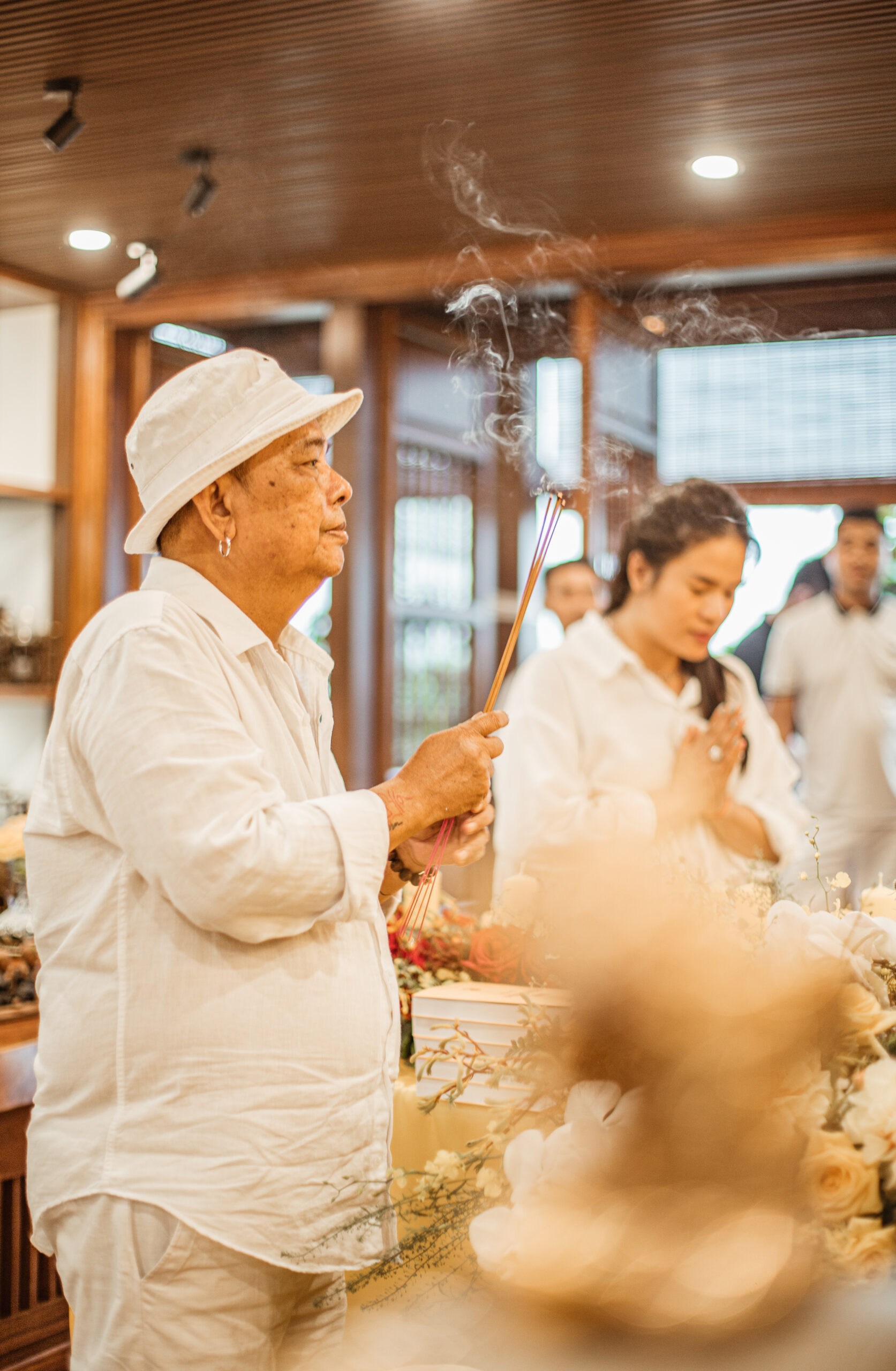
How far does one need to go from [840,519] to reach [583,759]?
7.07ft

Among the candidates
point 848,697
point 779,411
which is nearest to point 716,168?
point 779,411

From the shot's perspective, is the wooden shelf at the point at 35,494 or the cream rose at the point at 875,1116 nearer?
the cream rose at the point at 875,1116

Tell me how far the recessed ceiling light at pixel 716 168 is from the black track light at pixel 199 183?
1291 mm

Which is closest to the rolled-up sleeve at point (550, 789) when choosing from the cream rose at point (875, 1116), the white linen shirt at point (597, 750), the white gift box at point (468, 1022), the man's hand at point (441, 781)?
the white linen shirt at point (597, 750)

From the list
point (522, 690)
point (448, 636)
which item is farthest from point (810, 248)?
point (522, 690)

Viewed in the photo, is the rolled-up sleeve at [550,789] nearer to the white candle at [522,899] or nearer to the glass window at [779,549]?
the white candle at [522,899]

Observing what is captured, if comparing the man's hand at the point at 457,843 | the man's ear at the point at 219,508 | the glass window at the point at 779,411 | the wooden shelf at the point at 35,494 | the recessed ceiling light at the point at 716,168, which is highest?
the recessed ceiling light at the point at 716,168

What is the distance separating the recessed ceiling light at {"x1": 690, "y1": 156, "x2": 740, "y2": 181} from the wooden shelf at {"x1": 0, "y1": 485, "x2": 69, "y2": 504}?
8.35 ft

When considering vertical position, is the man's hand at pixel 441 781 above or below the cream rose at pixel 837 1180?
above

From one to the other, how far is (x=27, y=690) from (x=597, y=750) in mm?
2856

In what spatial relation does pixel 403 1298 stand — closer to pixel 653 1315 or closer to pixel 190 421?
pixel 653 1315

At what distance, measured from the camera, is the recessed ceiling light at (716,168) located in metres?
3.37

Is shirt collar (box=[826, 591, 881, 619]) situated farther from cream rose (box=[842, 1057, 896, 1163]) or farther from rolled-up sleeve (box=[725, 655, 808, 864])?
cream rose (box=[842, 1057, 896, 1163])

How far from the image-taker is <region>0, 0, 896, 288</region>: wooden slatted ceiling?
270cm
